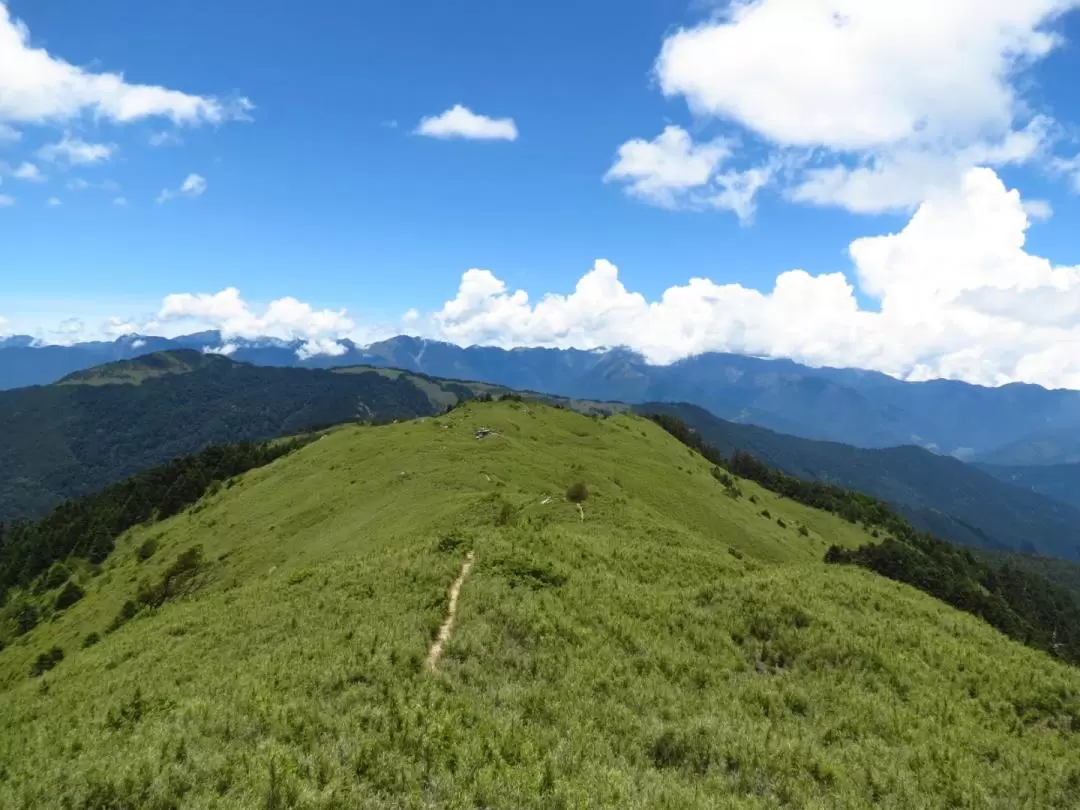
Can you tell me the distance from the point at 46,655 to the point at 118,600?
31.1 ft

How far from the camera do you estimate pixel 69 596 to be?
265ft

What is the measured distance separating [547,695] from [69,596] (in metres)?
87.2

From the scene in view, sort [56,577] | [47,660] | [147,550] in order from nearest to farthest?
[47,660] → [147,550] → [56,577]

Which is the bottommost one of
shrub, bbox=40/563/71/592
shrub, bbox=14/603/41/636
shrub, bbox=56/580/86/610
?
shrub, bbox=14/603/41/636

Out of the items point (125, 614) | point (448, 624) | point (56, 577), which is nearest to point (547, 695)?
point (448, 624)

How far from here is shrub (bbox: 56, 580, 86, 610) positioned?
79.3 m

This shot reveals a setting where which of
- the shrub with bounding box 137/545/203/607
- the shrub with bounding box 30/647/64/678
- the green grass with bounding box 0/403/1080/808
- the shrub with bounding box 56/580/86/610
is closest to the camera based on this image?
the green grass with bounding box 0/403/1080/808

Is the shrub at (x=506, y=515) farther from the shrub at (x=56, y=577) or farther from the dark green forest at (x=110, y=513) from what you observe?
the shrub at (x=56, y=577)

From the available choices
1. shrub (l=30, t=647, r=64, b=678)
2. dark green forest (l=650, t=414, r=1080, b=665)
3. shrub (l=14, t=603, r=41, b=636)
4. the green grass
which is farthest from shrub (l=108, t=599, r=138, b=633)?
dark green forest (l=650, t=414, r=1080, b=665)

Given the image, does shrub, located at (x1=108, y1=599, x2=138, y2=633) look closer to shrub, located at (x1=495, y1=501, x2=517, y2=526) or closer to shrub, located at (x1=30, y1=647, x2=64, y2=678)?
shrub, located at (x1=30, y1=647, x2=64, y2=678)

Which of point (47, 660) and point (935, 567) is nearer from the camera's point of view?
point (47, 660)

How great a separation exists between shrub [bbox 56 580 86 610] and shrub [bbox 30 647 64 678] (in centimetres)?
2451

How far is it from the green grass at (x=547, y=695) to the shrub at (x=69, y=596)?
5498cm

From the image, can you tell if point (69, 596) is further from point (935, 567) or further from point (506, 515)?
point (935, 567)
